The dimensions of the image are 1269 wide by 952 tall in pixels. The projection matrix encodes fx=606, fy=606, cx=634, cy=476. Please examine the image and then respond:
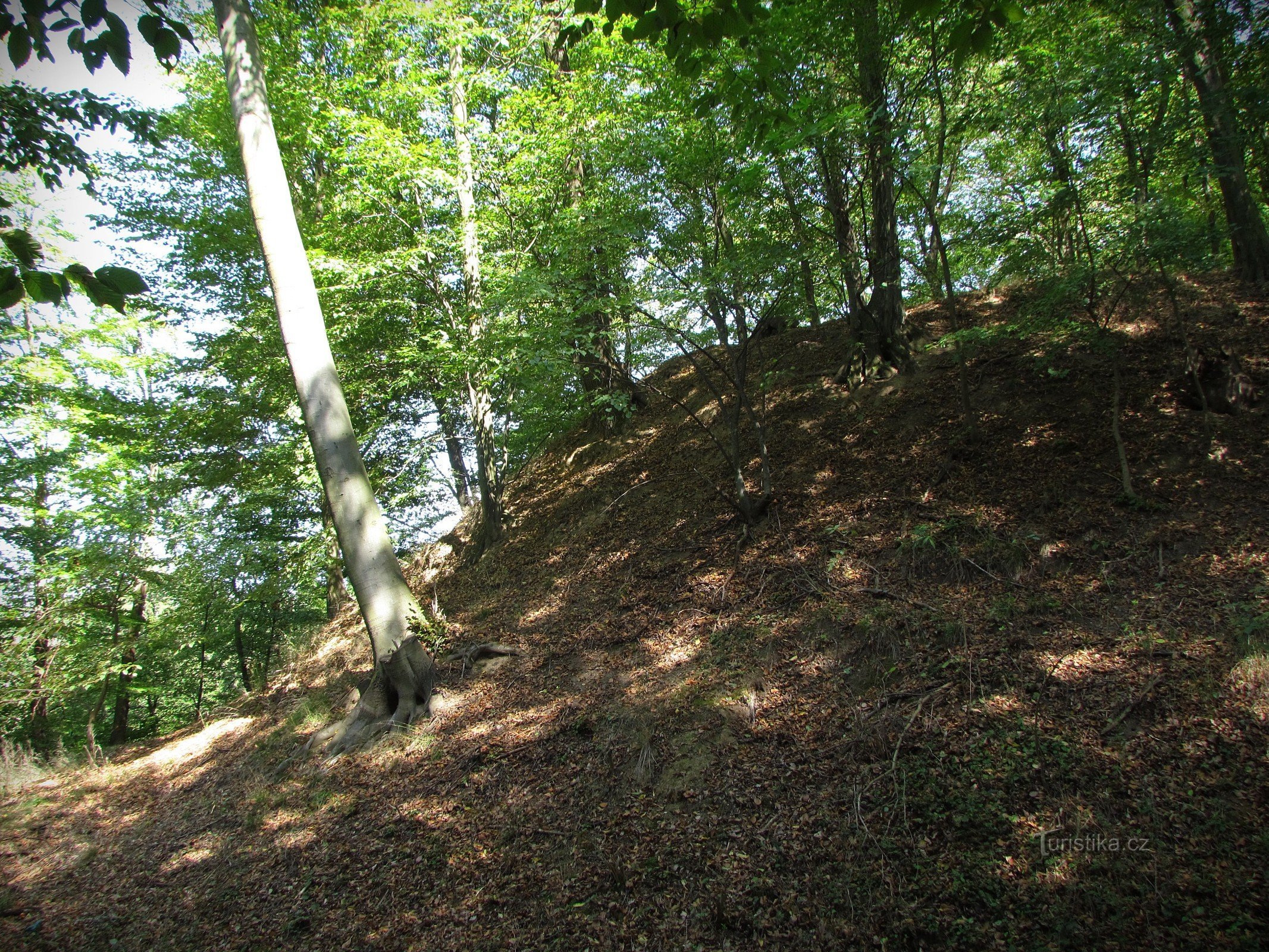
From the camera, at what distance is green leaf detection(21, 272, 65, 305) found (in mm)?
1911

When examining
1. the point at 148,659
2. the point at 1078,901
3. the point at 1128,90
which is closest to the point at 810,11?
the point at 1128,90

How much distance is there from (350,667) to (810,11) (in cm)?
1016

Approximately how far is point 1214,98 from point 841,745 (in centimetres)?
645

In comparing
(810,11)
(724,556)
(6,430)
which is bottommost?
(724,556)

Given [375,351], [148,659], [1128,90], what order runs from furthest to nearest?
1. [148,659]
2. [375,351]
3. [1128,90]

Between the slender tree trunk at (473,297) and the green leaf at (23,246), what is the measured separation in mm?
7306

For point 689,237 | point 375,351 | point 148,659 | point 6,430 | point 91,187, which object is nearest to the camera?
point 91,187

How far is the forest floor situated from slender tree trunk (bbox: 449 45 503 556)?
2.87 metres

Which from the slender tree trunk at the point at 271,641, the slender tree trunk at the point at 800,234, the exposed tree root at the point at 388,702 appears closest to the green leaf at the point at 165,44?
the exposed tree root at the point at 388,702

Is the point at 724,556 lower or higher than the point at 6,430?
lower

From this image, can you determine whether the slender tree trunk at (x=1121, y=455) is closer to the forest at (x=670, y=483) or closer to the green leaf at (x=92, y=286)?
the forest at (x=670, y=483)

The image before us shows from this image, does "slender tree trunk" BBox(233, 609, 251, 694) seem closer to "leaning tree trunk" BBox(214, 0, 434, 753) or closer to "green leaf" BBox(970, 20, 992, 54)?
"leaning tree trunk" BBox(214, 0, 434, 753)

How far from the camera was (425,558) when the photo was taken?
11.7 metres

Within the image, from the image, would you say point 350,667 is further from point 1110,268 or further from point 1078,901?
point 1110,268
